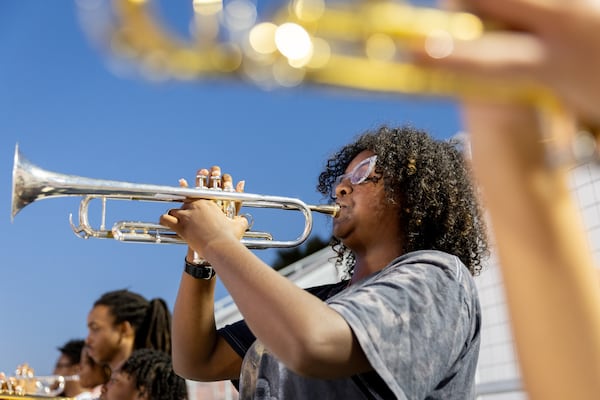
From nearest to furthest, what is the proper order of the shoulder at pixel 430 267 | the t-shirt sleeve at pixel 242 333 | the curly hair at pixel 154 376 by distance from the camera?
1. the shoulder at pixel 430 267
2. the t-shirt sleeve at pixel 242 333
3. the curly hair at pixel 154 376

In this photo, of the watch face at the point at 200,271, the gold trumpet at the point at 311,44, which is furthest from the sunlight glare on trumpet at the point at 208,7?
the watch face at the point at 200,271

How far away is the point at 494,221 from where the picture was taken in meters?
0.63

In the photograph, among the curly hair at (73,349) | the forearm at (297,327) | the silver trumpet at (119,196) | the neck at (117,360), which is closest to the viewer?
the forearm at (297,327)

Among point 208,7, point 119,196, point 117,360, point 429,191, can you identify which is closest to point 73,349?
point 117,360

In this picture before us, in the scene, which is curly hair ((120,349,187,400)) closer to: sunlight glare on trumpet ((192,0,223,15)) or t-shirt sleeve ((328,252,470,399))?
t-shirt sleeve ((328,252,470,399))

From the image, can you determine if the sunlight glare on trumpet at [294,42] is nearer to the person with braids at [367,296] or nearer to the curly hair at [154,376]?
the person with braids at [367,296]

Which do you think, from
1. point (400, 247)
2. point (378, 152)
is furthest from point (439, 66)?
point (378, 152)

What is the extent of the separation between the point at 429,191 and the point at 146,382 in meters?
2.29

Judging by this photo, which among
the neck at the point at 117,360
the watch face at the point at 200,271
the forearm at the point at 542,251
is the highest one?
the watch face at the point at 200,271

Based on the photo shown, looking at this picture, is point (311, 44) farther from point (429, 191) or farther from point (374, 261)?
point (429, 191)

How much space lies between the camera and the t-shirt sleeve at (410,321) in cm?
155

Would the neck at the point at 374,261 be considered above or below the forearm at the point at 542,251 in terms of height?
above

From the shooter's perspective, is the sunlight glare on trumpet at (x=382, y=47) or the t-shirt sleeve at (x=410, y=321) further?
the t-shirt sleeve at (x=410, y=321)

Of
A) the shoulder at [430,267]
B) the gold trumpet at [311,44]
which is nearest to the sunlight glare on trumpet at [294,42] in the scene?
the gold trumpet at [311,44]
